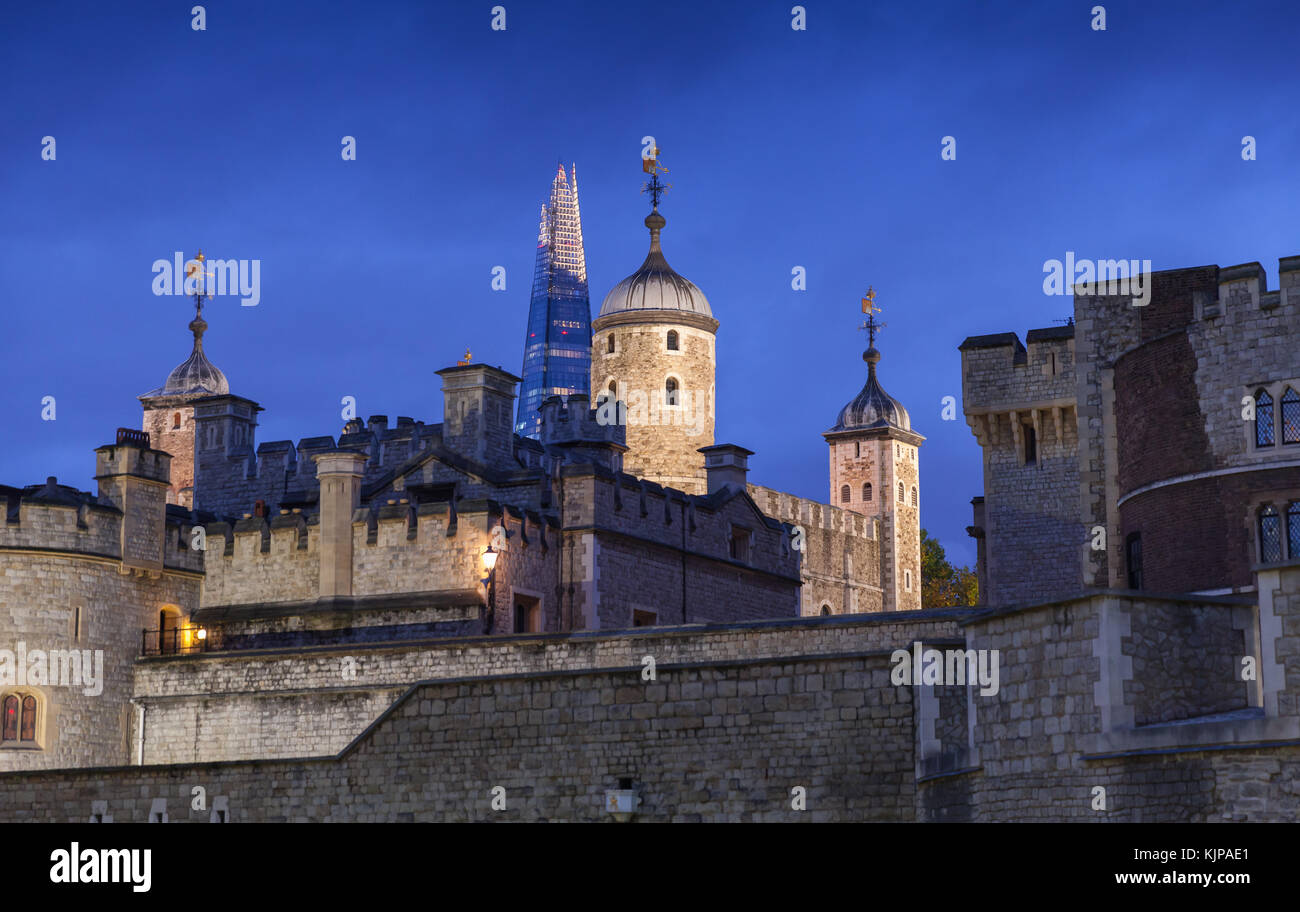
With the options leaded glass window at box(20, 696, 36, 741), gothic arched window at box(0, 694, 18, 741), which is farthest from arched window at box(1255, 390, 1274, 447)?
gothic arched window at box(0, 694, 18, 741)

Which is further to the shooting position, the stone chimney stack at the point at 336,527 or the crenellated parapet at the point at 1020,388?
the stone chimney stack at the point at 336,527

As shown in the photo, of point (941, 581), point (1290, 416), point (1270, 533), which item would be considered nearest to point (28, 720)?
point (1270, 533)

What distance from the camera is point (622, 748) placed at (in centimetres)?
2347

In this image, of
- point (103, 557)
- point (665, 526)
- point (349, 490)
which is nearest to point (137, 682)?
point (103, 557)

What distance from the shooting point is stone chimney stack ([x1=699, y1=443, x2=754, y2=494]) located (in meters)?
46.3

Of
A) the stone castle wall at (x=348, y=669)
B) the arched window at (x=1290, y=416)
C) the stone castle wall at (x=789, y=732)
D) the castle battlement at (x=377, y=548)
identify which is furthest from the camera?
the castle battlement at (x=377, y=548)

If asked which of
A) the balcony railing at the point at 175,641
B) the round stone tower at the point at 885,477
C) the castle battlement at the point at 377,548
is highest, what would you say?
the round stone tower at the point at 885,477

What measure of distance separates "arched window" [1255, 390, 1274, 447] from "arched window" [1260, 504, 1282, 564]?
97cm

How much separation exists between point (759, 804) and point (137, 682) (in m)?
18.2

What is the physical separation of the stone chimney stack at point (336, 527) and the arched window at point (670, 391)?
25.7 m

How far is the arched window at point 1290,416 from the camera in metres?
28.4

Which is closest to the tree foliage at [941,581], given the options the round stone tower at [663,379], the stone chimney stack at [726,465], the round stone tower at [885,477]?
the round stone tower at [885,477]

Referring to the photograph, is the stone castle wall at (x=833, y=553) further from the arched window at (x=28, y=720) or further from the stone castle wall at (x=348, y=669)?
the arched window at (x=28, y=720)
